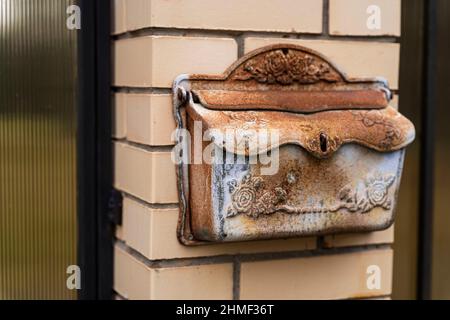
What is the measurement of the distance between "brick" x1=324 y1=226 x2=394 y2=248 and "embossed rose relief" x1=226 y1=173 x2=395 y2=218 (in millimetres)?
187

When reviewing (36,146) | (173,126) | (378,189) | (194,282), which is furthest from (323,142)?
(36,146)

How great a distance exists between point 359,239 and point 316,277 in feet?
0.51

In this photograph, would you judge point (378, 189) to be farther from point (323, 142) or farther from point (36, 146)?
point (36, 146)

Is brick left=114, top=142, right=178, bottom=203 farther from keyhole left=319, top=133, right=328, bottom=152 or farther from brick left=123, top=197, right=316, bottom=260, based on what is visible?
keyhole left=319, top=133, right=328, bottom=152

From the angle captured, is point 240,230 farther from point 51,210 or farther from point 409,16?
point 409,16

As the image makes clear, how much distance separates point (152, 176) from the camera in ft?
5.78

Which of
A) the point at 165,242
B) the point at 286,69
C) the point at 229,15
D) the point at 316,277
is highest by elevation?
the point at 229,15

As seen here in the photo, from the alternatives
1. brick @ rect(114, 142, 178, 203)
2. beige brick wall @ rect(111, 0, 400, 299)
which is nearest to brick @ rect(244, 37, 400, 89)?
beige brick wall @ rect(111, 0, 400, 299)

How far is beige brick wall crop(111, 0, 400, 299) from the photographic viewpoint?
1.75 meters

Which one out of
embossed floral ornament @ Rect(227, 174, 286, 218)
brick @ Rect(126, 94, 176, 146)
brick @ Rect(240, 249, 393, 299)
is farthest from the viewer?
brick @ Rect(240, 249, 393, 299)

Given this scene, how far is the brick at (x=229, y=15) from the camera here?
1.73 m

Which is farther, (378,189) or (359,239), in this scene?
(359,239)

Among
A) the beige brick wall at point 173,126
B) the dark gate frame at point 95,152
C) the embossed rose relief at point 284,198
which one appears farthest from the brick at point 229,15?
the embossed rose relief at point 284,198
